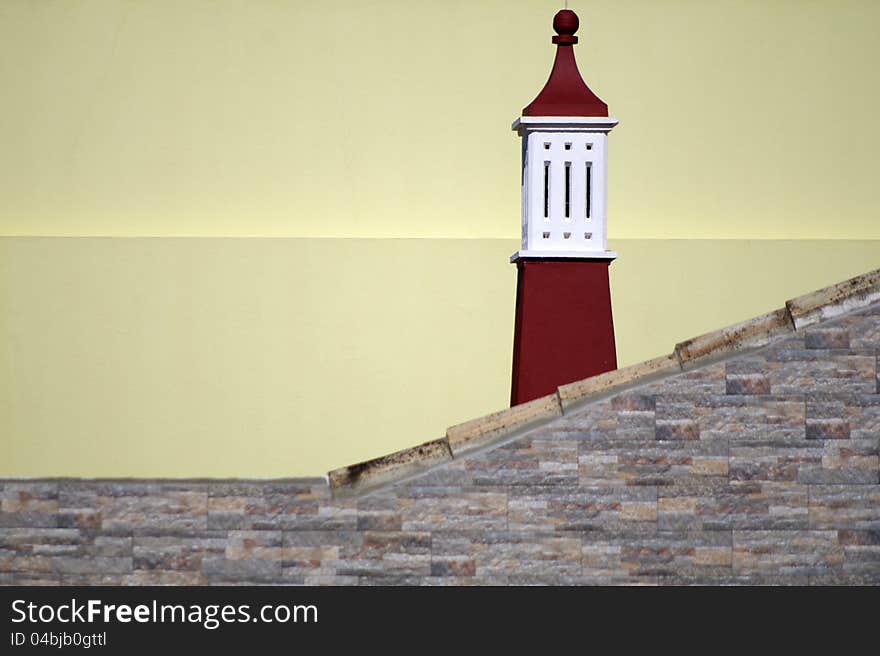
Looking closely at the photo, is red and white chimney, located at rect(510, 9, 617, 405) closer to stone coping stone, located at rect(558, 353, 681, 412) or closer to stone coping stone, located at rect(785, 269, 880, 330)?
stone coping stone, located at rect(558, 353, 681, 412)

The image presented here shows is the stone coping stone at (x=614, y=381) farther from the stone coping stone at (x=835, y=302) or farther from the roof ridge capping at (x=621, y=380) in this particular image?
the stone coping stone at (x=835, y=302)

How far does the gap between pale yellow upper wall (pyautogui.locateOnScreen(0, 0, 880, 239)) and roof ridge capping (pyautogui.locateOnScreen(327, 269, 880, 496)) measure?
6501 mm

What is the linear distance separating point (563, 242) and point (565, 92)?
1.18 metres

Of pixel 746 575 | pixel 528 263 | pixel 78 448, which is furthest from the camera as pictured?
pixel 78 448

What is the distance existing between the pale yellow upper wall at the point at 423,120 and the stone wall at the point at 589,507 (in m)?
6.61

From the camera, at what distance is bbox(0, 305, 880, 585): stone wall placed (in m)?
8.46

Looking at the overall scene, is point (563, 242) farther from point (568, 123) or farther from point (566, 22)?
point (566, 22)

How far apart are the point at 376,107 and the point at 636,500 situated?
24.5 ft

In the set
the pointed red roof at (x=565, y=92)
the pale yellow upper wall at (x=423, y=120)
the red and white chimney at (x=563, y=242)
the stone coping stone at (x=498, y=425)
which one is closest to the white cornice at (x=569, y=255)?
the red and white chimney at (x=563, y=242)

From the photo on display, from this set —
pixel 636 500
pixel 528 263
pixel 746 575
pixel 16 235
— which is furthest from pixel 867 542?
pixel 16 235

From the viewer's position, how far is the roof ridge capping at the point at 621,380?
8.52 m

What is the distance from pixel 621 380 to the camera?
858cm

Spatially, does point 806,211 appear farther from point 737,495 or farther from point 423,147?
point 737,495

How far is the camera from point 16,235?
49.3 ft
